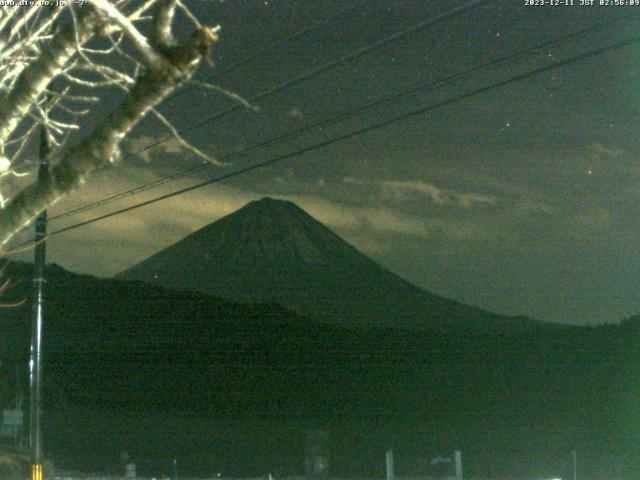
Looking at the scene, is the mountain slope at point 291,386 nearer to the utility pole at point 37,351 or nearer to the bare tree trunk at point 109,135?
the utility pole at point 37,351

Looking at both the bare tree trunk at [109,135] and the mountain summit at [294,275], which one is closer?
the bare tree trunk at [109,135]

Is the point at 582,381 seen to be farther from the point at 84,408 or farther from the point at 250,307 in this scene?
the point at 250,307

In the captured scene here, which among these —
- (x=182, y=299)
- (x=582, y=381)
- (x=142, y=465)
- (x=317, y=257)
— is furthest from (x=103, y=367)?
(x=317, y=257)

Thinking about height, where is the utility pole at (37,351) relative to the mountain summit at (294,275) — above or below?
below

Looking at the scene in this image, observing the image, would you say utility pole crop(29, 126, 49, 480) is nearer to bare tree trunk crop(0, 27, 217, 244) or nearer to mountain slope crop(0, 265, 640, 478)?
bare tree trunk crop(0, 27, 217, 244)

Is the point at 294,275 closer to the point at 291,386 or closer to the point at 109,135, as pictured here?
the point at 291,386

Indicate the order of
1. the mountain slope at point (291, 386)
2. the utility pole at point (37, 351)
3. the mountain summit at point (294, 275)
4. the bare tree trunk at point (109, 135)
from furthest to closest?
1. the mountain summit at point (294, 275)
2. the mountain slope at point (291, 386)
3. the utility pole at point (37, 351)
4. the bare tree trunk at point (109, 135)

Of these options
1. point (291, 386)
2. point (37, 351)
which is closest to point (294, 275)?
point (291, 386)

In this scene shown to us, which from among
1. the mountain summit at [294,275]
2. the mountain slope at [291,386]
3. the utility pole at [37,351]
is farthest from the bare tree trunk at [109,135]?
the mountain summit at [294,275]

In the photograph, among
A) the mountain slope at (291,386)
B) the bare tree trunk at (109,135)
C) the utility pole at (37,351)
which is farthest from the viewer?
the mountain slope at (291,386)
